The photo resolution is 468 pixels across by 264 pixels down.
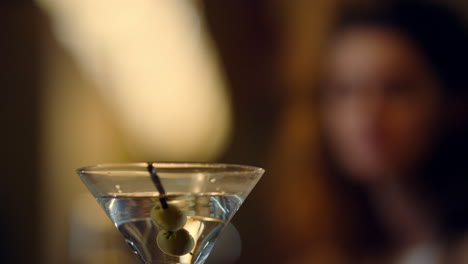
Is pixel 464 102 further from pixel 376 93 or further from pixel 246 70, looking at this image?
pixel 246 70

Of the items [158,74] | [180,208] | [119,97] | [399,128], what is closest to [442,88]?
[399,128]

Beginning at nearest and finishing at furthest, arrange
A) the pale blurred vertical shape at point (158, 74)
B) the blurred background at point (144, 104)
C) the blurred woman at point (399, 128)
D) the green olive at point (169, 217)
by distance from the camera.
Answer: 1. the green olive at point (169, 217)
2. the blurred woman at point (399, 128)
3. the blurred background at point (144, 104)
4. the pale blurred vertical shape at point (158, 74)

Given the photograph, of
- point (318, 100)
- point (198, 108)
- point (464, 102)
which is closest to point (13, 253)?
point (198, 108)

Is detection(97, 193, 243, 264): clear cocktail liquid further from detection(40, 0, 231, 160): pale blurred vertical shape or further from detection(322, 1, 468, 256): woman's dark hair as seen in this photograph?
detection(40, 0, 231, 160): pale blurred vertical shape

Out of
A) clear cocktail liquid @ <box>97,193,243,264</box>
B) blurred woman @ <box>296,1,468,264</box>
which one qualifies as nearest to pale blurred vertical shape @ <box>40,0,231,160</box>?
A: blurred woman @ <box>296,1,468,264</box>

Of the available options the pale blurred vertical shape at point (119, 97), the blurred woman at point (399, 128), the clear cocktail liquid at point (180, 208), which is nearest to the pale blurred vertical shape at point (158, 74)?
the pale blurred vertical shape at point (119, 97)

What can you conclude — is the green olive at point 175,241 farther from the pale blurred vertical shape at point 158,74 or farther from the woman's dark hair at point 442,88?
the pale blurred vertical shape at point 158,74

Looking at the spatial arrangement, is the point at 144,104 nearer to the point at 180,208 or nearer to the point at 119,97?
the point at 119,97
